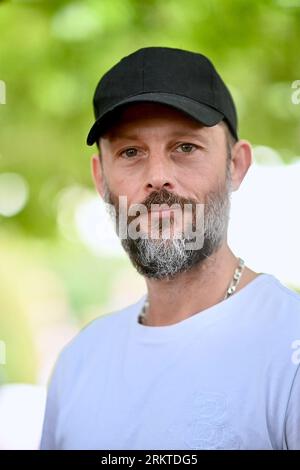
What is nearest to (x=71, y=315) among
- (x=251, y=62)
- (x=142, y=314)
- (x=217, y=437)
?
(x=142, y=314)

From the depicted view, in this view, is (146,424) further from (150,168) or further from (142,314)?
(150,168)

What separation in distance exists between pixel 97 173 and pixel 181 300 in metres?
0.37

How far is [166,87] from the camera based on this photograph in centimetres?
129

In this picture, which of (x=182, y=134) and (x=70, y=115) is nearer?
(x=182, y=134)

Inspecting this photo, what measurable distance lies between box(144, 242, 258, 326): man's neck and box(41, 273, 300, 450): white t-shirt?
46 millimetres

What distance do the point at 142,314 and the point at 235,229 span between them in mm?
297

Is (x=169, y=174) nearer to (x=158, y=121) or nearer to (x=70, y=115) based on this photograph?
(x=158, y=121)

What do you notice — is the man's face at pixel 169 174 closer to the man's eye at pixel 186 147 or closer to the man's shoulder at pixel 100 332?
the man's eye at pixel 186 147

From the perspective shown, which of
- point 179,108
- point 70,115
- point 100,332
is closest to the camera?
point 179,108

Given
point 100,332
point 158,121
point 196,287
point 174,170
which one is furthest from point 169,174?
point 100,332

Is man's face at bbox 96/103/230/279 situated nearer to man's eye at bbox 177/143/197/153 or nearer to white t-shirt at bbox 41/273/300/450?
man's eye at bbox 177/143/197/153

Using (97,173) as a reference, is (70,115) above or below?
above

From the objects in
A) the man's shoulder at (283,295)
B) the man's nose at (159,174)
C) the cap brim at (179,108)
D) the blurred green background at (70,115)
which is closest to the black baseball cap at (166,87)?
the cap brim at (179,108)

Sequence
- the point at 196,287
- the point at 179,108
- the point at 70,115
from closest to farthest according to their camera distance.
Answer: the point at 179,108, the point at 196,287, the point at 70,115
